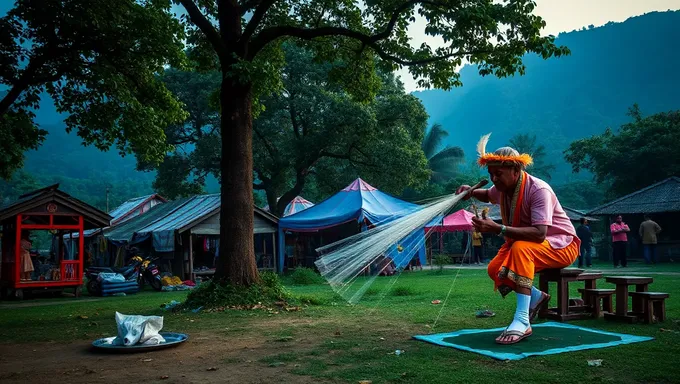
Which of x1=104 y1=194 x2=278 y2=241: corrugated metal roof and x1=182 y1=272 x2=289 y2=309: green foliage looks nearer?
x1=182 y1=272 x2=289 y2=309: green foliage

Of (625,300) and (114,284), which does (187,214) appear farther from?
(625,300)

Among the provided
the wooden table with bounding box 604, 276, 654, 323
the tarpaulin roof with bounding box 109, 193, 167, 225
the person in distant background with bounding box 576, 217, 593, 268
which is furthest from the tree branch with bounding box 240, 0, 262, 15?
the tarpaulin roof with bounding box 109, 193, 167, 225

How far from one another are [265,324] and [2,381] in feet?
12.6

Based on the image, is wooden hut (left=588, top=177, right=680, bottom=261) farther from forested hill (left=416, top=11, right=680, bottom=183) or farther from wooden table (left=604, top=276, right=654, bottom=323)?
forested hill (left=416, top=11, right=680, bottom=183)

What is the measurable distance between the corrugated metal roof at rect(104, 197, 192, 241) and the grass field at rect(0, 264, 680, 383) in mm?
11557

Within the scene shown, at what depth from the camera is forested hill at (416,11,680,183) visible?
94.4 metres

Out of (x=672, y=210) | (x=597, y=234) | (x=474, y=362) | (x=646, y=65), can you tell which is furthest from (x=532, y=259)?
(x=646, y=65)

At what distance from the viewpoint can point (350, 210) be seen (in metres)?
21.2

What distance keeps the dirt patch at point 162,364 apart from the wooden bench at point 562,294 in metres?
3.33

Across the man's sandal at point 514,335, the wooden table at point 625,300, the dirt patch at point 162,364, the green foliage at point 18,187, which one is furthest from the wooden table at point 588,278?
the green foliage at point 18,187

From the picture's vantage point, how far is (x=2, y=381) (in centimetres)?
518

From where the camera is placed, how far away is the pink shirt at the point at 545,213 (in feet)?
20.4

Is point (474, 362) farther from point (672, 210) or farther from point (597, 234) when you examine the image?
point (597, 234)

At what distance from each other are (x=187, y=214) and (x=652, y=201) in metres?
21.1
